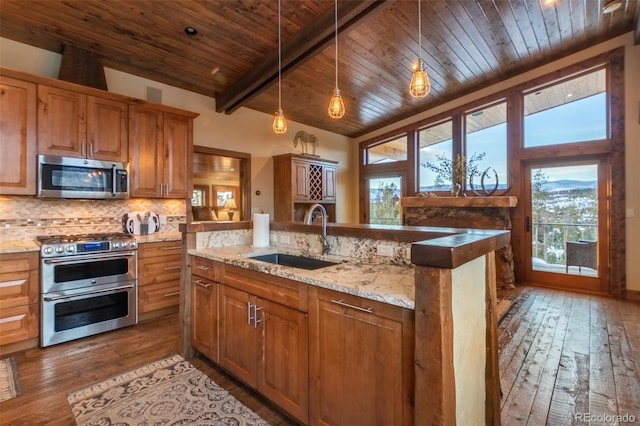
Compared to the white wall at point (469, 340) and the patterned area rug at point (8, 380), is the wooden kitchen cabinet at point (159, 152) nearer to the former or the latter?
the patterned area rug at point (8, 380)

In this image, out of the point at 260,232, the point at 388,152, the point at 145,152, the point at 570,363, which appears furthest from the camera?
the point at 388,152

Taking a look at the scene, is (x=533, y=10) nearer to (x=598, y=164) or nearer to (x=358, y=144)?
(x=598, y=164)

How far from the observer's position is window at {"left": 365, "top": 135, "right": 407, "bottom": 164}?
A: 6.49 meters

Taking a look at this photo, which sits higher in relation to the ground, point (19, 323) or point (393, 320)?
point (393, 320)

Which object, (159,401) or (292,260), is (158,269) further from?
(292,260)

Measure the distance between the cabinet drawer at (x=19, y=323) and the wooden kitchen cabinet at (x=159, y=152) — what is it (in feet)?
4.69

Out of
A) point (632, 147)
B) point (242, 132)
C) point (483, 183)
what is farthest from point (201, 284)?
point (632, 147)

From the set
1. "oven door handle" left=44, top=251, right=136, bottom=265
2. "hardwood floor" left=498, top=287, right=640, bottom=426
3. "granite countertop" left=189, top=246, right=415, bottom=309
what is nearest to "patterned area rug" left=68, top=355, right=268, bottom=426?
"granite countertop" left=189, top=246, right=415, bottom=309

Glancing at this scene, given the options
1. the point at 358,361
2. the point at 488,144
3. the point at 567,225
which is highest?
the point at 488,144

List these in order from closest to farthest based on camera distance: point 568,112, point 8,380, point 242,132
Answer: point 8,380 < point 568,112 < point 242,132

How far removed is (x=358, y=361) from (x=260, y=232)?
147 cm

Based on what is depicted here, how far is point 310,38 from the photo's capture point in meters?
3.29

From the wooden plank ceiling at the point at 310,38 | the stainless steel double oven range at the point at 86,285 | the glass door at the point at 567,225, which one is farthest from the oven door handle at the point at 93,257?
the glass door at the point at 567,225

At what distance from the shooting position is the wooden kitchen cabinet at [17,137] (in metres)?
2.64
